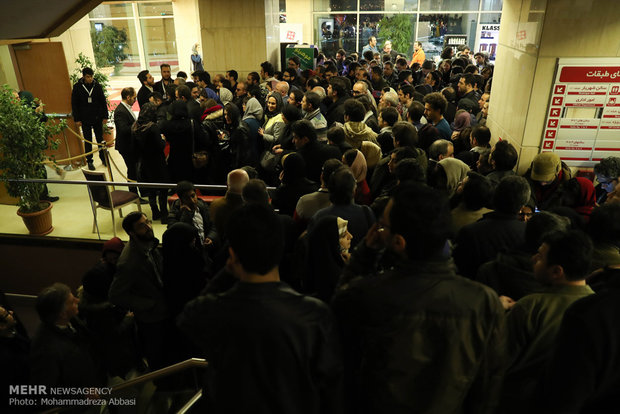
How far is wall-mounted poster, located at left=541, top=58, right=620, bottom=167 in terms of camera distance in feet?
15.1

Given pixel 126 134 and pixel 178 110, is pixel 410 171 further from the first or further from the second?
pixel 126 134

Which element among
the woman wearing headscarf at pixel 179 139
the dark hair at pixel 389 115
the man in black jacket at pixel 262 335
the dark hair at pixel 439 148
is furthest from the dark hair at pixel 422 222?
the woman wearing headscarf at pixel 179 139

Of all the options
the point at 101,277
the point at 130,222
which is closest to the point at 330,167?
the point at 130,222

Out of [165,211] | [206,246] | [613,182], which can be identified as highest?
[613,182]

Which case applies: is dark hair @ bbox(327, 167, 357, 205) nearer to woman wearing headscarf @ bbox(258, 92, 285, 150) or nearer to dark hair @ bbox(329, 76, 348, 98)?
woman wearing headscarf @ bbox(258, 92, 285, 150)

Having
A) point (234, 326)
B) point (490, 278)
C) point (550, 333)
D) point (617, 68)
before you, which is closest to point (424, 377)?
point (550, 333)

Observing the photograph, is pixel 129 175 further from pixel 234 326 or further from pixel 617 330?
pixel 617 330

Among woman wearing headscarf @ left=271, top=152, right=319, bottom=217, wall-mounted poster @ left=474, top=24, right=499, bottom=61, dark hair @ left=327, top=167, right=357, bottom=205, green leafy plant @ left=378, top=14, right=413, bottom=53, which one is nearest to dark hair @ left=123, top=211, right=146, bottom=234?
woman wearing headscarf @ left=271, top=152, right=319, bottom=217

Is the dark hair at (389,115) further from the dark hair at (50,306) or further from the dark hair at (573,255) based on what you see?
the dark hair at (50,306)

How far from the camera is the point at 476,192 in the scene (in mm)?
3352

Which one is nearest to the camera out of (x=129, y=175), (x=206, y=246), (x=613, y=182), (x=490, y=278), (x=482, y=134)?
(x=490, y=278)

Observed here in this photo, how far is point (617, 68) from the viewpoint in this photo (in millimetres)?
4535

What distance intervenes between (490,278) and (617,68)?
11.1ft

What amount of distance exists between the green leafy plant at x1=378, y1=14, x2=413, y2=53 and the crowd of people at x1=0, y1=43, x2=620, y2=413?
46.6 feet
